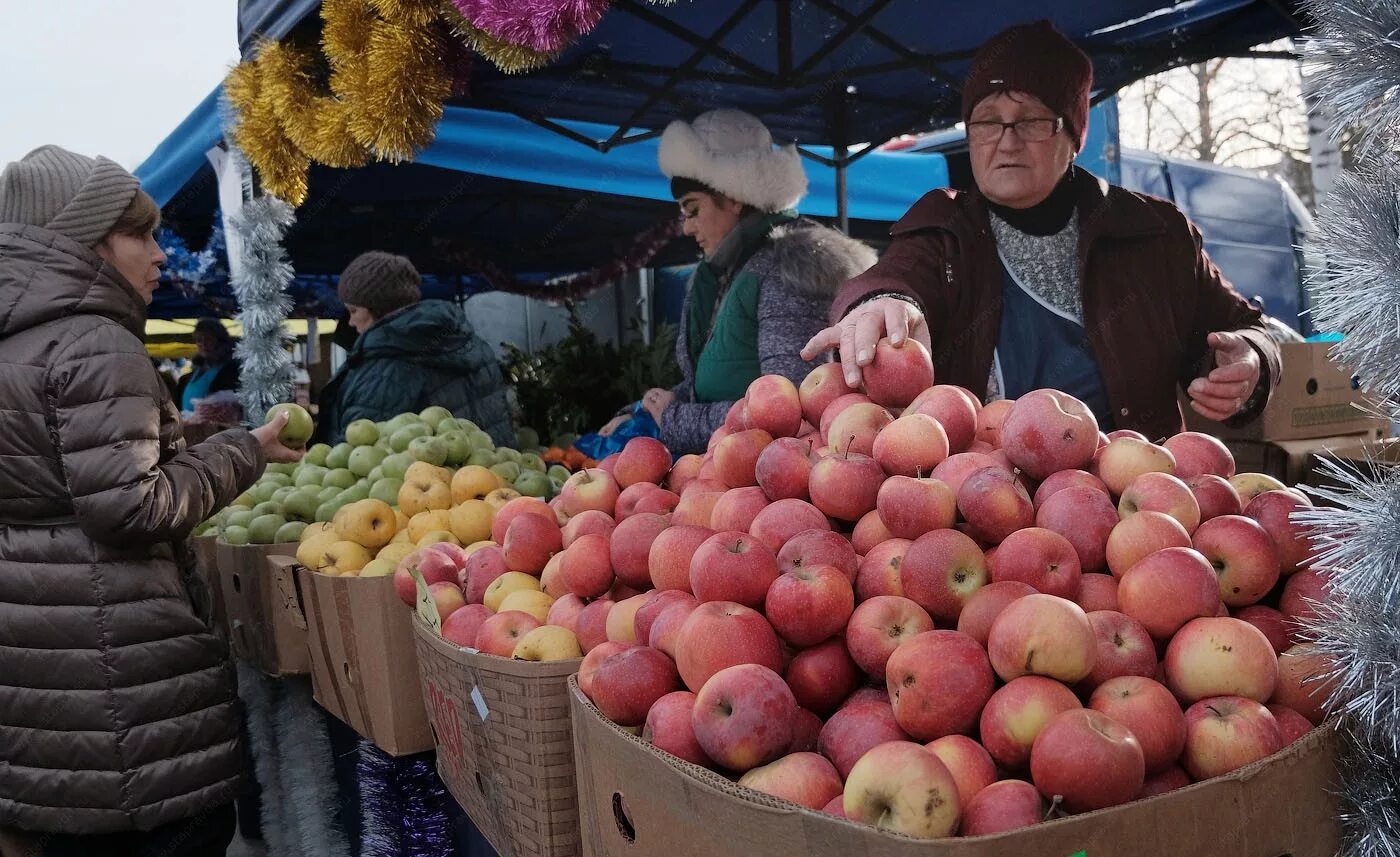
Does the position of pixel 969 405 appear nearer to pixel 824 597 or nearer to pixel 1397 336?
pixel 824 597

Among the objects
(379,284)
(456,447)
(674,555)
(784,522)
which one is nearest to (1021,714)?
(784,522)

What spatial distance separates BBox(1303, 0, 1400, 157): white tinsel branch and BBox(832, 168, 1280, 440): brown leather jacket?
1317mm

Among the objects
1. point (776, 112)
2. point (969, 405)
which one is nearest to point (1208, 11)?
point (776, 112)

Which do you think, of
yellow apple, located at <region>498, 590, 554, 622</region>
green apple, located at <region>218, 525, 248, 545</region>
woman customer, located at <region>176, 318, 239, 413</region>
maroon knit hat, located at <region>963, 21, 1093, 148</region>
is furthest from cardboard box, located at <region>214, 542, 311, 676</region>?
woman customer, located at <region>176, 318, 239, 413</region>

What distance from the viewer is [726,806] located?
990mm

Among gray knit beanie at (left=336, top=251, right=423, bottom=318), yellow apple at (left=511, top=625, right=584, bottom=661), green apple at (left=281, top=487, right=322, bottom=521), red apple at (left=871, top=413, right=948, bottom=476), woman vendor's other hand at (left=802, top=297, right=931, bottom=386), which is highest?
gray knit beanie at (left=336, top=251, right=423, bottom=318)

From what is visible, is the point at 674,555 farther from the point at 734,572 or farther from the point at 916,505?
the point at 916,505

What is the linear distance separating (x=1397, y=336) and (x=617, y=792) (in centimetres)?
96

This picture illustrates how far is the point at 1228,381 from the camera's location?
2074 mm

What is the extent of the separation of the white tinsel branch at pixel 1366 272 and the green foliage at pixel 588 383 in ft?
17.9

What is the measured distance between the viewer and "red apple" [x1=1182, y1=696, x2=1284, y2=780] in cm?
106

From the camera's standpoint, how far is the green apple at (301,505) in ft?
11.0

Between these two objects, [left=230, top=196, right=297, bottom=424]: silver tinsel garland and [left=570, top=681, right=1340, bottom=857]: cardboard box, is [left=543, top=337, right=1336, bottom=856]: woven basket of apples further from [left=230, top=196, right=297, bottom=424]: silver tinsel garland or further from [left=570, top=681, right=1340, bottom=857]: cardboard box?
[left=230, top=196, right=297, bottom=424]: silver tinsel garland

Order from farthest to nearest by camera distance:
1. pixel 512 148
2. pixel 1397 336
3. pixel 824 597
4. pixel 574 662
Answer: pixel 512 148 < pixel 574 662 < pixel 824 597 < pixel 1397 336
